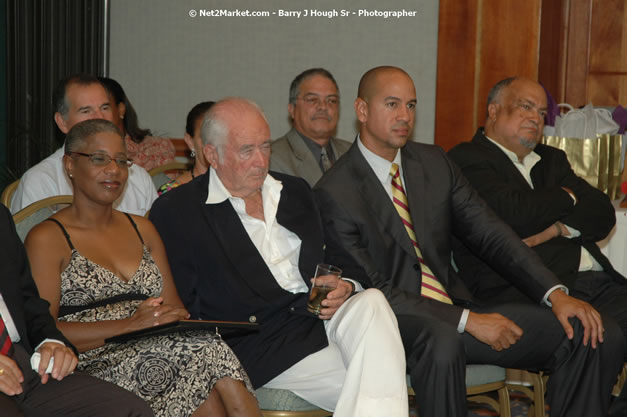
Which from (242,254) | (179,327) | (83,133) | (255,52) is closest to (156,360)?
(179,327)

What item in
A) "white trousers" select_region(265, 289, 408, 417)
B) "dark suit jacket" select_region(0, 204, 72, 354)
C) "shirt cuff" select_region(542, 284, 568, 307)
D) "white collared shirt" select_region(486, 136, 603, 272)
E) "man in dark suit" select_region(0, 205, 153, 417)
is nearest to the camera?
"man in dark suit" select_region(0, 205, 153, 417)

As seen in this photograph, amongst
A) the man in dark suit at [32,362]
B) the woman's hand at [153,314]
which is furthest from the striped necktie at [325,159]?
the man in dark suit at [32,362]

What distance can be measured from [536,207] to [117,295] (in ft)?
5.99

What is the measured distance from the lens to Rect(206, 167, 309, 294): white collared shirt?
2.73 meters

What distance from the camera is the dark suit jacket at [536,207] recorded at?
3318mm

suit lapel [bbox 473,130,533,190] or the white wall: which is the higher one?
the white wall

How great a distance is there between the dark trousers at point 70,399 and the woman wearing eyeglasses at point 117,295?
165 millimetres

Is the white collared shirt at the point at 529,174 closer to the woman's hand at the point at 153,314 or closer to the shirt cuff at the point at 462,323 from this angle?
the shirt cuff at the point at 462,323

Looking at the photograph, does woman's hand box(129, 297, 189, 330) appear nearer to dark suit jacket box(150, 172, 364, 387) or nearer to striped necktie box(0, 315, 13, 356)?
dark suit jacket box(150, 172, 364, 387)

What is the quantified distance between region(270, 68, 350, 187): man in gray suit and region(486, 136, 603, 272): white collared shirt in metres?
1.03

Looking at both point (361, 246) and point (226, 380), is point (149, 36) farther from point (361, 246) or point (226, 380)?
point (226, 380)

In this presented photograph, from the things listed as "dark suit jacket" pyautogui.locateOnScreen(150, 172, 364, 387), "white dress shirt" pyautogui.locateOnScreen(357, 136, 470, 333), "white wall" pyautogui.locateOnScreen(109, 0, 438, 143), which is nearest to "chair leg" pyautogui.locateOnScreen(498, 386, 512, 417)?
"dark suit jacket" pyautogui.locateOnScreen(150, 172, 364, 387)

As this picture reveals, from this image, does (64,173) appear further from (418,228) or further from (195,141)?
(418,228)

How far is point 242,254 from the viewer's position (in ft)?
8.67
